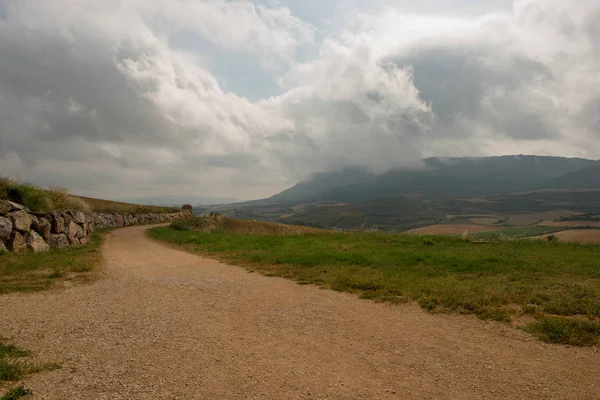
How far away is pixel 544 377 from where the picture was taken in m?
5.23

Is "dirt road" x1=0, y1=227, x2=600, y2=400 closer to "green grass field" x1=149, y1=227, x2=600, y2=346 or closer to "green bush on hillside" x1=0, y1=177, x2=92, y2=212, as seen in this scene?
"green grass field" x1=149, y1=227, x2=600, y2=346

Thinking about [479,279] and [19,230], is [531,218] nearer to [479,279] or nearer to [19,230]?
[479,279]

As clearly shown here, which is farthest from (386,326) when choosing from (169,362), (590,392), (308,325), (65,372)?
(65,372)

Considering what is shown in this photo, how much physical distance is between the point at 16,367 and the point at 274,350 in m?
4.01

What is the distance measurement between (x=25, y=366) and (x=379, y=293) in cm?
838

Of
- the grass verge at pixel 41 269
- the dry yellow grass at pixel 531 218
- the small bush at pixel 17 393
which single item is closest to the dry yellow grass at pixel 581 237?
the small bush at pixel 17 393

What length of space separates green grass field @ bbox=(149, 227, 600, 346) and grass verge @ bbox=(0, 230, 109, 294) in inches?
248

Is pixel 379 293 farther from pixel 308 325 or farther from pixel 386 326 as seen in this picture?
pixel 308 325

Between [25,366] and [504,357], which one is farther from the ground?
[25,366]

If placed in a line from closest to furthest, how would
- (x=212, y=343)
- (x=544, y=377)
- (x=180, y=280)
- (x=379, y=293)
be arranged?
(x=544, y=377)
(x=212, y=343)
(x=379, y=293)
(x=180, y=280)

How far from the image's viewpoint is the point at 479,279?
12047mm

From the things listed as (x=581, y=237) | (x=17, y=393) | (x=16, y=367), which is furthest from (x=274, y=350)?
(x=581, y=237)

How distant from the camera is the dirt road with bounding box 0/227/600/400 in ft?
16.0

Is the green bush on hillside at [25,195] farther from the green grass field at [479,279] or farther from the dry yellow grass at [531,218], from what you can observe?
the dry yellow grass at [531,218]
